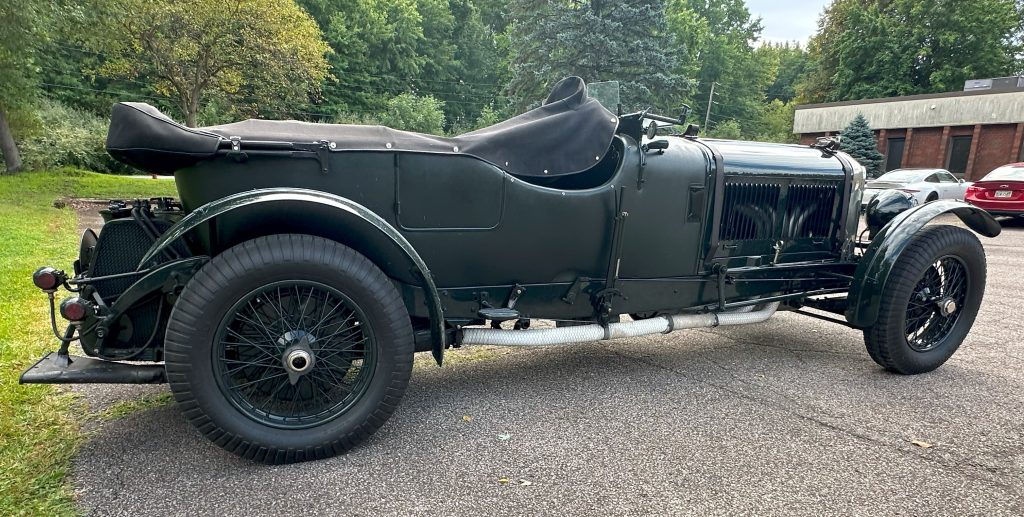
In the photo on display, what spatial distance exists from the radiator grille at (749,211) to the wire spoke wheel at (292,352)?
237 cm

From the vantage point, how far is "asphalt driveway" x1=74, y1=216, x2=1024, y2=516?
2252mm

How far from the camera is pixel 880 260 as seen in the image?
363 cm

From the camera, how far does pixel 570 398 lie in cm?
329

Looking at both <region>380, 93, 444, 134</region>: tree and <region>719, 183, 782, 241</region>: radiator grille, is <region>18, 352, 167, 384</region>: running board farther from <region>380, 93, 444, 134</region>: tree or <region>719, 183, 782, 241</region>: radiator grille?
<region>380, 93, 444, 134</region>: tree

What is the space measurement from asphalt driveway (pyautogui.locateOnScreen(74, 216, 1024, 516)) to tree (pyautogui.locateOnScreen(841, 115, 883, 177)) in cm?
2424

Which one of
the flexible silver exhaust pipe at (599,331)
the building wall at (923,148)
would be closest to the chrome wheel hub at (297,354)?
the flexible silver exhaust pipe at (599,331)

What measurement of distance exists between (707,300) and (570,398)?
3.66 feet

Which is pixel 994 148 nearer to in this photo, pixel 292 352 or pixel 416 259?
pixel 416 259

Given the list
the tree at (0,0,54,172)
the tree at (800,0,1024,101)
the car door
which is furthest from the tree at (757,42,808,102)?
the tree at (0,0,54,172)

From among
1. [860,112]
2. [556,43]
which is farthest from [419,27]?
[860,112]

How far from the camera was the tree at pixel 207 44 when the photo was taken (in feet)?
47.7

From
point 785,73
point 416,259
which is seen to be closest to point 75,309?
point 416,259

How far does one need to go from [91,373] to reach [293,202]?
1087 mm

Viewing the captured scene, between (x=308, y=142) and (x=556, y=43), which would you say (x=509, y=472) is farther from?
(x=556, y=43)
